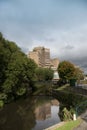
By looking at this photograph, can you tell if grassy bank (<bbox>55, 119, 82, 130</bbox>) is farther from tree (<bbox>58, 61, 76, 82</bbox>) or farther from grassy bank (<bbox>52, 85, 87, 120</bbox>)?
tree (<bbox>58, 61, 76, 82</bbox>)

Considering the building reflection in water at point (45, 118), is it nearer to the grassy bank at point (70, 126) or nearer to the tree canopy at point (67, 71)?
the grassy bank at point (70, 126)

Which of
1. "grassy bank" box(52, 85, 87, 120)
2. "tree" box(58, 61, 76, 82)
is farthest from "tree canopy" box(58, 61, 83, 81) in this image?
"grassy bank" box(52, 85, 87, 120)

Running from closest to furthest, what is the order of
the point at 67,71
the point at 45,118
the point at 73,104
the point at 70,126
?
the point at 70,126, the point at 45,118, the point at 73,104, the point at 67,71

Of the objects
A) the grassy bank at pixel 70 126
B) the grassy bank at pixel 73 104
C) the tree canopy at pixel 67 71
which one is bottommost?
the grassy bank at pixel 70 126

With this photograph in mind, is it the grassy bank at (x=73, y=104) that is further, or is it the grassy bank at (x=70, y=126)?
the grassy bank at (x=73, y=104)

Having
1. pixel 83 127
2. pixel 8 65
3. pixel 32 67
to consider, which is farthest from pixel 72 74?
pixel 83 127

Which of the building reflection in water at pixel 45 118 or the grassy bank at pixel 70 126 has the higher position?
the grassy bank at pixel 70 126

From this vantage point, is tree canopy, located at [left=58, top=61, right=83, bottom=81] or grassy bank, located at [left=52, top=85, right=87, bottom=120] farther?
tree canopy, located at [left=58, top=61, right=83, bottom=81]

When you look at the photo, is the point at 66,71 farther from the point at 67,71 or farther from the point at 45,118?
the point at 45,118

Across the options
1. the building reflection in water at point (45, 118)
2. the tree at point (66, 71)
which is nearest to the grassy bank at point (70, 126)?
the building reflection in water at point (45, 118)

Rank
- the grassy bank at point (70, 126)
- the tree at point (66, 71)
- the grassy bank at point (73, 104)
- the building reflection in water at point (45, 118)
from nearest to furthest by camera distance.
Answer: the grassy bank at point (70, 126)
the grassy bank at point (73, 104)
the building reflection in water at point (45, 118)
the tree at point (66, 71)

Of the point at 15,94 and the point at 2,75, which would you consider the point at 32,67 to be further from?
the point at 2,75

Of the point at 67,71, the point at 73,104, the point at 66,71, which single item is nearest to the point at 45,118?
the point at 73,104

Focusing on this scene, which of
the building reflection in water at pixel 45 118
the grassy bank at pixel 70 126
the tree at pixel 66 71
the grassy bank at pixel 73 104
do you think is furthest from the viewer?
the tree at pixel 66 71
